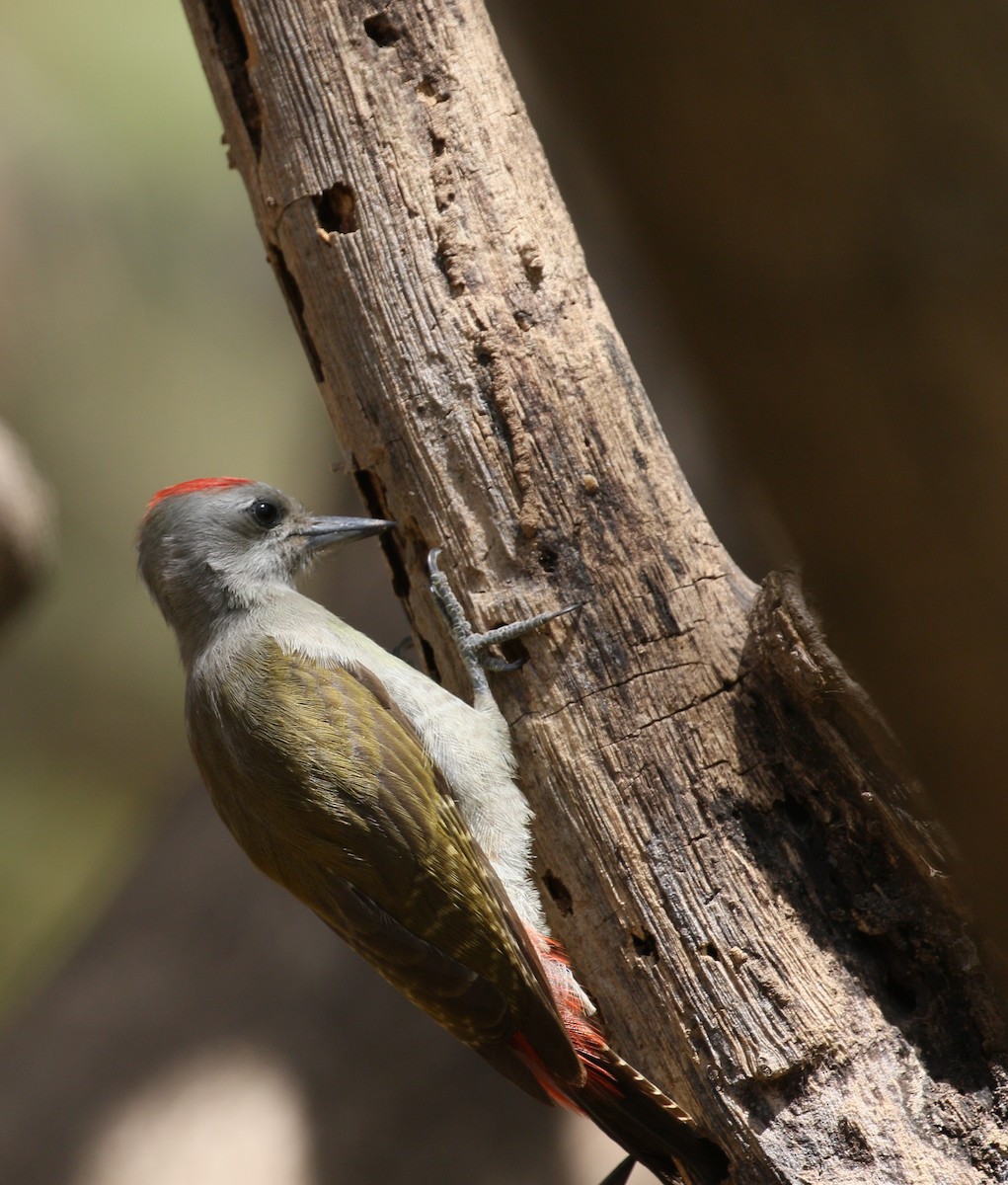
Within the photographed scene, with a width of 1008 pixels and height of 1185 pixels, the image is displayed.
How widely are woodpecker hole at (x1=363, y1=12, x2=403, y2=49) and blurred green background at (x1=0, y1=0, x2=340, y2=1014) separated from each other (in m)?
5.25

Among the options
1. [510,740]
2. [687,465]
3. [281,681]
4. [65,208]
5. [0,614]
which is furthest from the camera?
[65,208]

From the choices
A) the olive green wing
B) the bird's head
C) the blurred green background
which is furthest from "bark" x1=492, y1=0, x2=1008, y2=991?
the blurred green background

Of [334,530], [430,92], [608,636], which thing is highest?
[430,92]

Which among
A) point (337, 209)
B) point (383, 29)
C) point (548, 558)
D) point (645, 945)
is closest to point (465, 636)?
point (548, 558)

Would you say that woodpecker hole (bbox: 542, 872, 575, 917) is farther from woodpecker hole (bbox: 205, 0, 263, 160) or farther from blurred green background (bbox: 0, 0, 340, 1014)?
blurred green background (bbox: 0, 0, 340, 1014)

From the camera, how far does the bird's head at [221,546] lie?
318cm

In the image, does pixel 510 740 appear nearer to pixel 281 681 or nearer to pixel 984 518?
pixel 281 681

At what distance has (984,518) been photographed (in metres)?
0.40

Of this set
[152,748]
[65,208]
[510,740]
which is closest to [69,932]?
[152,748]

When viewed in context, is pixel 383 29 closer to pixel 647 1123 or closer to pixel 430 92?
pixel 430 92

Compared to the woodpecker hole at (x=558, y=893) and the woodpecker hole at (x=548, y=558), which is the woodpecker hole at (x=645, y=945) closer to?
the woodpecker hole at (x=558, y=893)

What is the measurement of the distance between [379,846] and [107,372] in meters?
6.81

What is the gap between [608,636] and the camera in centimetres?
250

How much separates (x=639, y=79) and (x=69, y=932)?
637 cm
